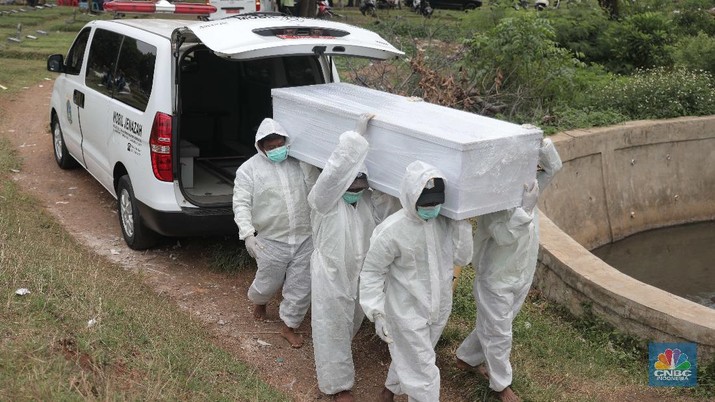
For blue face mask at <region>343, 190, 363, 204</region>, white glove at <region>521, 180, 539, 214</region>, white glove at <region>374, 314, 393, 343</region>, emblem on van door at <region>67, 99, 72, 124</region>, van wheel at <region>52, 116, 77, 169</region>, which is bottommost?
van wheel at <region>52, 116, 77, 169</region>

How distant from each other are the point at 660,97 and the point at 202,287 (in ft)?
25.0

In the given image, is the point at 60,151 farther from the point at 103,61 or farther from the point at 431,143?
the point at 431,143

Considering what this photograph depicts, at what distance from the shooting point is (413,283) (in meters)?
4.30

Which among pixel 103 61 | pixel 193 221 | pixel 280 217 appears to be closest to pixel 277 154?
pixel 280 217

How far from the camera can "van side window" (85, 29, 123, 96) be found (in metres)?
7.15

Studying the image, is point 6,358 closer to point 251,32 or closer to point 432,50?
point 251,32

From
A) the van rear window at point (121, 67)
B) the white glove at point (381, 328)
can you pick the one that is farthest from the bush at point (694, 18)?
the white glove at point (381, 328)

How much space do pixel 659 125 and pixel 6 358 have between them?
9.19m

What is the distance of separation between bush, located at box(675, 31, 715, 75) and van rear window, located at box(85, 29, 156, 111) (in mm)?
9098

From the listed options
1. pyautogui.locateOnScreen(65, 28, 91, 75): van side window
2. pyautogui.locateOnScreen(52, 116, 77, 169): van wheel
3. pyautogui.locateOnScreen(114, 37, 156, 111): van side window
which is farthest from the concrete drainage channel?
pyautogui.locateOnScreen(52, 116, 77, 169): van wheel

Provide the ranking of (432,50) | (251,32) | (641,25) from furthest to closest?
1. (641,25)
2. (432,50)
3. (251,32)

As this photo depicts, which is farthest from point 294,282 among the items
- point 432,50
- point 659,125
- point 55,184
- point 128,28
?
point 432,50

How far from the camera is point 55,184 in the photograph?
8664 mm

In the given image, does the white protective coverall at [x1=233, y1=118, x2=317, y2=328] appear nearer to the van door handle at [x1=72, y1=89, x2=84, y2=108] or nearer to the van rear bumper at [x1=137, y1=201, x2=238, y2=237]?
the van rear bumper at [x1=137, y1=201, x2=238, y2=237]
